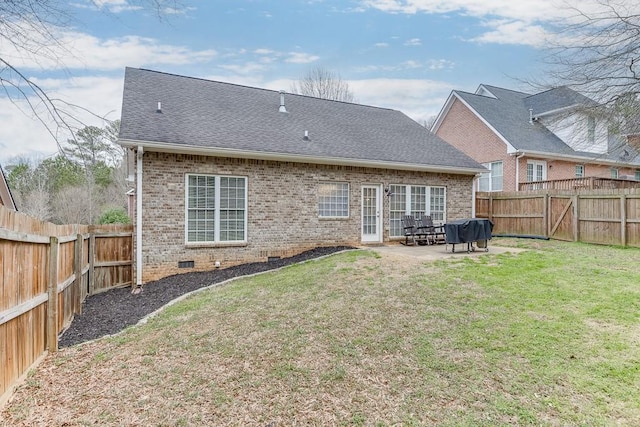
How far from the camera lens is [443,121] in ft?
72.3

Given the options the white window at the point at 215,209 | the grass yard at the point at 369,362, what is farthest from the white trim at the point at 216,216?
the grass yard at the point at 369,362

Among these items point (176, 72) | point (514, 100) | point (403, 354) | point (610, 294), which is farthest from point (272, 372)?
point (514, 100)

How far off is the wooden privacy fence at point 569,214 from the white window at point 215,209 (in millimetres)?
10738

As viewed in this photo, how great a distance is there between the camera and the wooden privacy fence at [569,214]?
12.2m

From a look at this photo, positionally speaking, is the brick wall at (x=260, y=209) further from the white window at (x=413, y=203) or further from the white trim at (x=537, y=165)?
the white trim at (x=537, y=165)

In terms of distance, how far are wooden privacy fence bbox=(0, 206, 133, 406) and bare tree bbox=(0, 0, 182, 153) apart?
36.9 inches

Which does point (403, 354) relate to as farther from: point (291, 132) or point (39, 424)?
point (291, 132)

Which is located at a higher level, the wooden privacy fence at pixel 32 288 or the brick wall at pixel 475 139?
the brick wall at pixel 475 139

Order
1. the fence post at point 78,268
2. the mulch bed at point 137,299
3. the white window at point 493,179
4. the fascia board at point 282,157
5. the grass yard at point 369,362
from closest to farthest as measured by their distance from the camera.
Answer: the grass yard at point 369,362 → the mulch bed at point 137,299 → the fence post at point 78,268 → the fascia board at point 282,157 → the white window at point 493,179

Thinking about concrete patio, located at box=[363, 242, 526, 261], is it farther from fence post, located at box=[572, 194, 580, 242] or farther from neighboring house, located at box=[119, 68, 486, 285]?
fence post, located at box=[572, 194, 580, 242]

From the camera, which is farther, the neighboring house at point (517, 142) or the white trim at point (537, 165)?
the white trim at point (537, 165)

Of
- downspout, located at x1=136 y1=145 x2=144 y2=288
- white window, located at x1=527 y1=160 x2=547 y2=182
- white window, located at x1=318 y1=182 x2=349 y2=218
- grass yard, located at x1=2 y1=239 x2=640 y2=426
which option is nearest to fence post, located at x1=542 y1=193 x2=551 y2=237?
white window, located at x1=527 y1=160 x2=547 y2=182

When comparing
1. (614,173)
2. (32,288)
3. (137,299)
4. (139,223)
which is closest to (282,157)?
(139,223)

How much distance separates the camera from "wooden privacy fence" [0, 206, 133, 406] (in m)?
3.52
